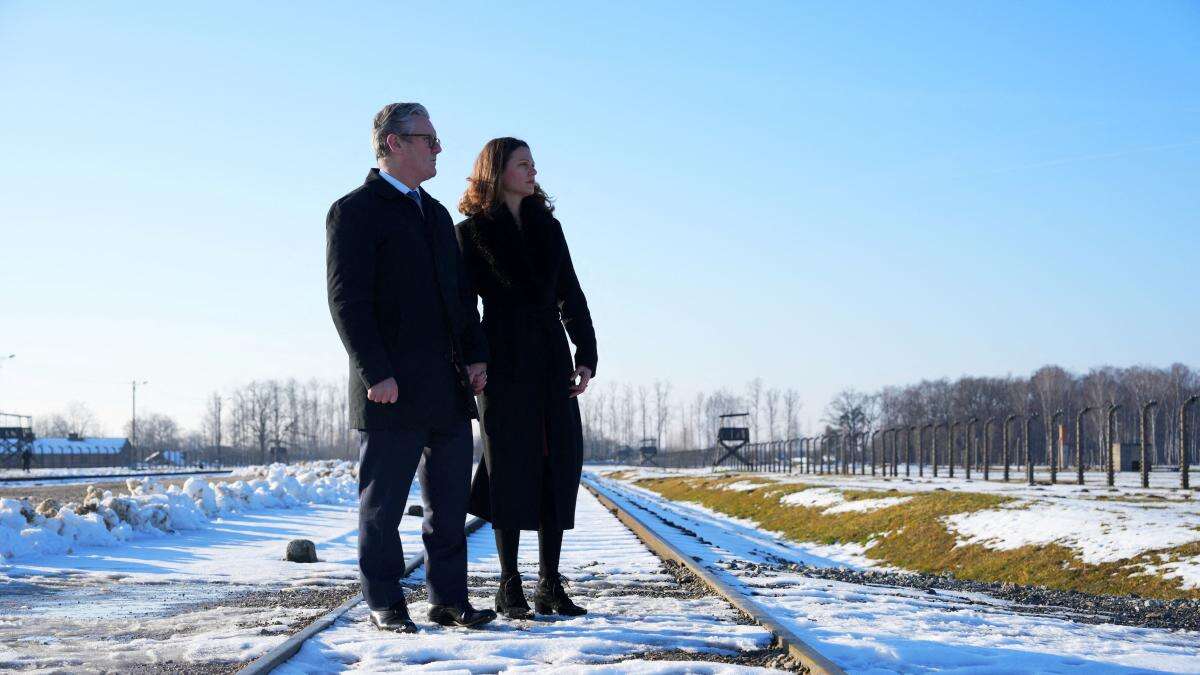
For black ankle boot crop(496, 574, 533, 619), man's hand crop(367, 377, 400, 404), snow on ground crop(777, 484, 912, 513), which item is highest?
man's hand crop(367, 377, 400, 404)

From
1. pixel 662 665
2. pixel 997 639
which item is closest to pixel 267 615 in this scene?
pixel 662 665

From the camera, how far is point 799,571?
7840 millimetres

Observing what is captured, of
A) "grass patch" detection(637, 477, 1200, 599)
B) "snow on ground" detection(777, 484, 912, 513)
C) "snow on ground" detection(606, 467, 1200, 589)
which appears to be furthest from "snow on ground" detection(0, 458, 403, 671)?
"snow on ground" detection(777, 484, 912, 513)

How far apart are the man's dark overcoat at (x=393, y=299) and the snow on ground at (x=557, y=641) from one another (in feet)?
2.73

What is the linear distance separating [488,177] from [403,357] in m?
1.09

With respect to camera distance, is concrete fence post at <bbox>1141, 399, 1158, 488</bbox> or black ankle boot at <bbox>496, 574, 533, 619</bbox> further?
concrete fence post at <bbox>1141, 399, 1158, 488</bbox>

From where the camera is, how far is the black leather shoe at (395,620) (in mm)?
4109

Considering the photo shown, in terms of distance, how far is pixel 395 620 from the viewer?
13.6 feet

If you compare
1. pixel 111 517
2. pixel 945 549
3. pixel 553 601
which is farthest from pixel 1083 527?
pixel 111 517

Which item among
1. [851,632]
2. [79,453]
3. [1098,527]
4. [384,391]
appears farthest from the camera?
[79,453]

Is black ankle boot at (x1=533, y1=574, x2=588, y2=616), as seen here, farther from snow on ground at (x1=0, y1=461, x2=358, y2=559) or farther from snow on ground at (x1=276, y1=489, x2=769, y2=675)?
snow on ground at (x1=0, y1=461, x2=358, y2=559)

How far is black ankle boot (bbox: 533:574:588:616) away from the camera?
4.61 meters

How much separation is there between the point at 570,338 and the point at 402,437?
1.09m

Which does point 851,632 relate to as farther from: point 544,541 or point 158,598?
point 158,598
